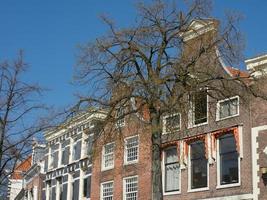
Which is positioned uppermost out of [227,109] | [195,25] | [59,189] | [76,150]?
[195,25]

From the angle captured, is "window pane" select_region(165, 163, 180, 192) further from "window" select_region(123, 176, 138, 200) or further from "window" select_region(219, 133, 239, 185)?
"window" select_region(219, 133, 239, 185)

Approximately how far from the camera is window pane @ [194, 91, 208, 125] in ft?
79.4

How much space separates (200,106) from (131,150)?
1156cm

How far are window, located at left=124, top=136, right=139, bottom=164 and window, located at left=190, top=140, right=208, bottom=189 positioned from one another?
219 inches

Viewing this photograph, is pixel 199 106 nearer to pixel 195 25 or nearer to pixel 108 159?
pixel 195 25

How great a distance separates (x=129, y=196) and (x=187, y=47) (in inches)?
598

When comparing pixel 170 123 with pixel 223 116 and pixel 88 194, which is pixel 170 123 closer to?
pixel 223 116

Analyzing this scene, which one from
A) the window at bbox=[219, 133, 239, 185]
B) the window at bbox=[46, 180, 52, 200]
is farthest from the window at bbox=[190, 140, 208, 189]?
the window at bbox=[46, 180, 52, 200]

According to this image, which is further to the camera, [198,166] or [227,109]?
[198,166]

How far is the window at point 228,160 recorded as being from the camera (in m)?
29.3

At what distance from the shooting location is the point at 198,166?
3167cm

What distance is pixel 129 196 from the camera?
3691 centimetres

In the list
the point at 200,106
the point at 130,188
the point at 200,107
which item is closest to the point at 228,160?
the point at 200,107

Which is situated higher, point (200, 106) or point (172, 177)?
point (200, 106)
